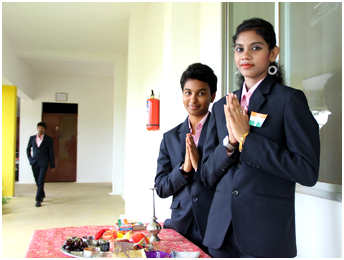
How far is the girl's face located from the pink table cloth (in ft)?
2.53

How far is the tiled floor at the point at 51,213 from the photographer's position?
4.58 metres

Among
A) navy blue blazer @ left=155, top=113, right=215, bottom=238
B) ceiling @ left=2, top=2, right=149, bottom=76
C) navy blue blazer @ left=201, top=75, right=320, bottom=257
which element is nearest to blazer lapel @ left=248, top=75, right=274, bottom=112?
navy blue blazer @ left=201, top=75, right=320, bottom=257

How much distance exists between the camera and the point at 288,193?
1.13m

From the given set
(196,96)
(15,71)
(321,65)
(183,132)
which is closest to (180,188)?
(183,132)

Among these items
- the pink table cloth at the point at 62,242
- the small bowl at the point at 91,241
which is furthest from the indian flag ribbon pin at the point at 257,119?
the small bowl at the point at 91,241

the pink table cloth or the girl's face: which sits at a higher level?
the girl's face

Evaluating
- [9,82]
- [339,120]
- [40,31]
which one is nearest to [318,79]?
[339,120]

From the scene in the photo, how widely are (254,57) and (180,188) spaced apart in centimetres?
82

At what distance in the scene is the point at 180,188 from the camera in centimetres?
171

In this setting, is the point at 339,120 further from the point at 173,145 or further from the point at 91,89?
the point at 91,89

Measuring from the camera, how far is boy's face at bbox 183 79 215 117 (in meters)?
1.74

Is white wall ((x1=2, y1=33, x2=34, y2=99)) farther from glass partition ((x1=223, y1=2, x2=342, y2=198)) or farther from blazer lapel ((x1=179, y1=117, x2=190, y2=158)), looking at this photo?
glass partition ((x1=223, y1=2, x2=342, y2=198))

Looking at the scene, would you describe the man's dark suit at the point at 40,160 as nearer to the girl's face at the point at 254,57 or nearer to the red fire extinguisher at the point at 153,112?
the red fire extinguisher at the point at 153,112

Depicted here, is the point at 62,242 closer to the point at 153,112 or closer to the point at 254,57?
the point at 254,57
